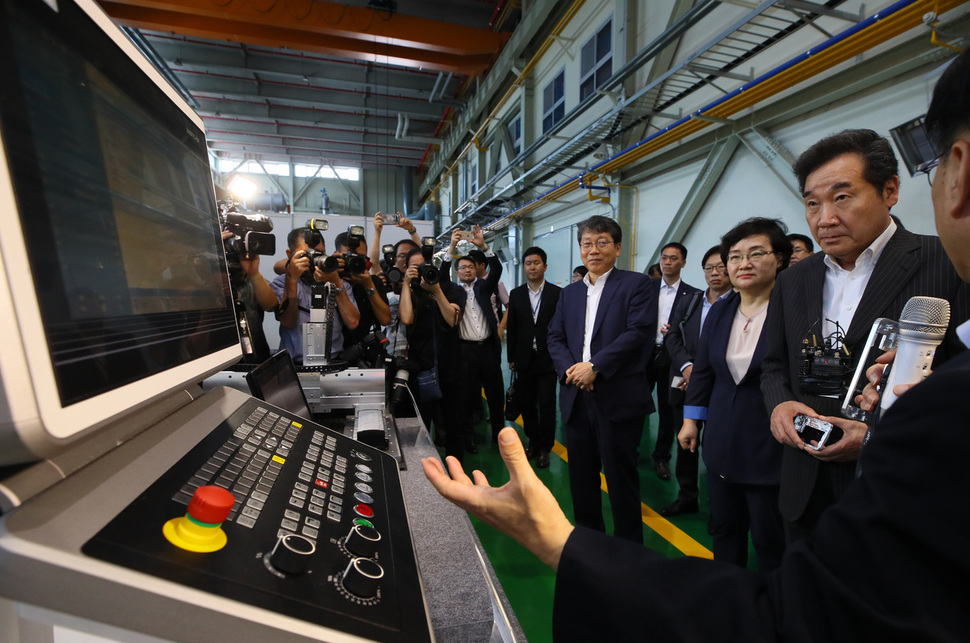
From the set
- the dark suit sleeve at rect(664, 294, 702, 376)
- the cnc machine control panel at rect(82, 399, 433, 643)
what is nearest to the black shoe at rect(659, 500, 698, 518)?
the dark suit sleeve at rect(664, 294, 702, 376)

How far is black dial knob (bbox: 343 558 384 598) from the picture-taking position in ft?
1.37

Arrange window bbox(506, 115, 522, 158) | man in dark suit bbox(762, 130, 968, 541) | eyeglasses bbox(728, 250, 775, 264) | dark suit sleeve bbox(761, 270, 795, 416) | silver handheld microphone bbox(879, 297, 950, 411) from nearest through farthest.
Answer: silver handheld microphone bbox(879, 297, 950, 411) < man in dark suit bbox(762, 130, 968, 541) < dark suit sleeve bbox(761, 270, 795, 416) < eyeglasses bbox(728, 250, 775, 264) < window bbox(506, 115, 522, 158)

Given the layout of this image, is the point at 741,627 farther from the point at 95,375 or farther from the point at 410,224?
the point at 410,224

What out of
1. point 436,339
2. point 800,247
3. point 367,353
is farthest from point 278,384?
point 800,247

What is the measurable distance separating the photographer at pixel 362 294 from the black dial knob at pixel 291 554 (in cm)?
189

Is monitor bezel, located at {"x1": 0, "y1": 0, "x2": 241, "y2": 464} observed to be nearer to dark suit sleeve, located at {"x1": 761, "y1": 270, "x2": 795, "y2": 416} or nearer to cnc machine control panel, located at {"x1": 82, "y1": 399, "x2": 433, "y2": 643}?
cnc machine control panel, located at {"x1": 82, "y1": 399, "x2": 433, "y2": 643}

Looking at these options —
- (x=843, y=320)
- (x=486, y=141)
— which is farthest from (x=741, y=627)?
(x=486, y=141)

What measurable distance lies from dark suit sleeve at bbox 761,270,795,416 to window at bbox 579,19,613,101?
4.77m

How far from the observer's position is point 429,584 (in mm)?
710

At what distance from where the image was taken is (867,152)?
Result: 50.9 inches

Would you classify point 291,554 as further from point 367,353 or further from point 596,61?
point 596,61

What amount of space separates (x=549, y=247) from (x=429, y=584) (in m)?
7.60

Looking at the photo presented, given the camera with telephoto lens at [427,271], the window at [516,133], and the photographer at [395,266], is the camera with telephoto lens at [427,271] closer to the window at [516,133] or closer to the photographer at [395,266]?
the photographer at [395,266]

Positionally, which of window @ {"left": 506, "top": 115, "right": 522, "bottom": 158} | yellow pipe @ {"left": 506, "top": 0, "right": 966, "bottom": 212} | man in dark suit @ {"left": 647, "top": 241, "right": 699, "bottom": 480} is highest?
window @ {"left": 506, "top": 115, "right": 522, "bottom": 158}
